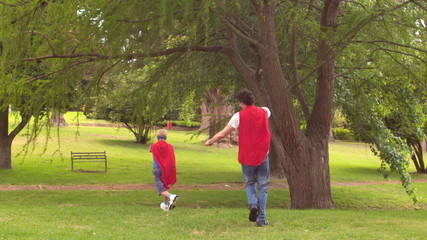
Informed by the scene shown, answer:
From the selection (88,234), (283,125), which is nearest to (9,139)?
(283,125)

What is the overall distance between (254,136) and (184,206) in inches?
313

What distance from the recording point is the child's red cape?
10.4 metres

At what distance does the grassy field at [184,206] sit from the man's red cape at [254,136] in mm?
978

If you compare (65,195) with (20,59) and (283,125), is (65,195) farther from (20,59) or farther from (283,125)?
(283,125)

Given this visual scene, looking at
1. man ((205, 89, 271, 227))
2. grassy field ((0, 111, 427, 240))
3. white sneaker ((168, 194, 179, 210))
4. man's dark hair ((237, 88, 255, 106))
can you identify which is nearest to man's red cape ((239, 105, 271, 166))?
man ((205, 89, 271, 227))

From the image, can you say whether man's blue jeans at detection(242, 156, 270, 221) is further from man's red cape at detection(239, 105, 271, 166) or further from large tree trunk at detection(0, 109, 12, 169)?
large tree trunk at detection(0, 109, 12, 169)

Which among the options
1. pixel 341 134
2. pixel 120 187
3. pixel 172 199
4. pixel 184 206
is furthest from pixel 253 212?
pixel 341 134

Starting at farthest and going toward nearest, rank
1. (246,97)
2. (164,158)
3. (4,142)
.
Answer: (4,142)
(164,158)
(246,97)

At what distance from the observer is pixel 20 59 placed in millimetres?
11164

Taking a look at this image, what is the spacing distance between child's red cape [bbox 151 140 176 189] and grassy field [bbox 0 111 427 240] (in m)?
0.75

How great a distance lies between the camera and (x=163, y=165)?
34.3 feet

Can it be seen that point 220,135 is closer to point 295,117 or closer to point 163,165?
point 163,165

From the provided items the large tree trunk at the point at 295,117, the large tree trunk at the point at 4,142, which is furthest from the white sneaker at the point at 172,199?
the large tree trunk at the point at 4,142

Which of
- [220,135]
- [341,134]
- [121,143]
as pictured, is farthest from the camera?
[341,134]
